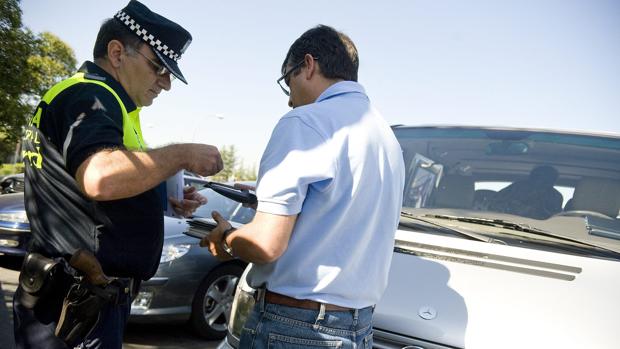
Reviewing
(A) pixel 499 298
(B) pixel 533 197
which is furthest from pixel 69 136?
(B) pixel 533 197

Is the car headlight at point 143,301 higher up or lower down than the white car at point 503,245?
lower down

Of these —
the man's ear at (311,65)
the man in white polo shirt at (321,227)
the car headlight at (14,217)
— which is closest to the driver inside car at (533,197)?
the man in white polo shirt at (321,227)

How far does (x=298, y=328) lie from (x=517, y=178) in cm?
190

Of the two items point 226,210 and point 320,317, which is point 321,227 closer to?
point 320,317

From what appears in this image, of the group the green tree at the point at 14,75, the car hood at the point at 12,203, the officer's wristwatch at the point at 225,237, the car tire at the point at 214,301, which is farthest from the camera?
the green tree at the point at 14,75

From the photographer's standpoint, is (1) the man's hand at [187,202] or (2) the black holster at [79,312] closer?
(2) the black holster at [79,312]

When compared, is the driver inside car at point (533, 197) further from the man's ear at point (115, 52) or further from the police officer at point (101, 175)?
the man's ear at point (115, 52)

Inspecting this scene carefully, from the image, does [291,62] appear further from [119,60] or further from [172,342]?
[172,342]

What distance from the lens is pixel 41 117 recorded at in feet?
5.92

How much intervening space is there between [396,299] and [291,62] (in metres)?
1.09

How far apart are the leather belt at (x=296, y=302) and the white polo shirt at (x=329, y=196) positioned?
24 mm

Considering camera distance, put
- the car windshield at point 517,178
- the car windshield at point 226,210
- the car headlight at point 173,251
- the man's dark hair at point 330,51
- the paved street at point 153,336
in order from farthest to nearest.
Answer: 1. the car windshield at point 226,210
2. the car headlight at point 173,251
3. the paved street at point 153,336
4. the car windshield at point 517,178
5. the man's dark hair at point 330,51

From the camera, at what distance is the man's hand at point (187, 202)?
7.46 feet

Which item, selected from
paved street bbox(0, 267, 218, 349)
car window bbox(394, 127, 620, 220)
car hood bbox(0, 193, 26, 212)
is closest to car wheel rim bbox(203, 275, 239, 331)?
paved street bbox(0, 267, 218, 349)
